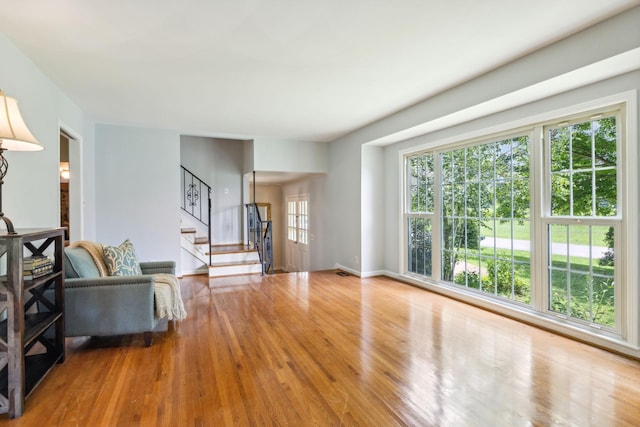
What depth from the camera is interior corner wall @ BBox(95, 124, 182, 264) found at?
518 centimetres

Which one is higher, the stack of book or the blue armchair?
the stack of book

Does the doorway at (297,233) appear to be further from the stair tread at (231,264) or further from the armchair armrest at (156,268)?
the armchair armrest at (156,268)

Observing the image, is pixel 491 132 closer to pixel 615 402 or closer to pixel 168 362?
pixel 615 402

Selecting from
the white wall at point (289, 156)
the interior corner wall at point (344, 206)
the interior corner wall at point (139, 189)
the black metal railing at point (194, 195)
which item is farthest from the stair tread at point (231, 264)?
the white wall at point (289, 156)

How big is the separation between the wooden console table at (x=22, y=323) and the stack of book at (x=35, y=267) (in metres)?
0.04

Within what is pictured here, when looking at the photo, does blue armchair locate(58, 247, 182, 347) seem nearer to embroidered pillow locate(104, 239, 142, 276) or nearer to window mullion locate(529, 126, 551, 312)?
embroidered pillow locate(104, 239, 142, 276)

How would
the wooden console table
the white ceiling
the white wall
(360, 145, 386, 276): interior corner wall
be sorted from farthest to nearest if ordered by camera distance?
the white wall
(360, 145, 386, 276): interior corner wall
the white ceiling
the wooden console table

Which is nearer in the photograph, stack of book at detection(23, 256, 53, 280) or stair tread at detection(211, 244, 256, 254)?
stack of book at detection(23, 256, 53, 280)

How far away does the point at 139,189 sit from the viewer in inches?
211

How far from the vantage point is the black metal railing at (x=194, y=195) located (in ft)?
22.1

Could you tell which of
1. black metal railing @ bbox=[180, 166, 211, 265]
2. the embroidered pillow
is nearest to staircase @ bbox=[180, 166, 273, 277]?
black metal railing @ bbox=[180, 166, 211, 265]

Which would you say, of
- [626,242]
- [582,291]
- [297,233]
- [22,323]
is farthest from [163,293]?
[297,233]

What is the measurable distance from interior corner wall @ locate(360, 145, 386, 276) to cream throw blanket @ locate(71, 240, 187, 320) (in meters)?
3.27

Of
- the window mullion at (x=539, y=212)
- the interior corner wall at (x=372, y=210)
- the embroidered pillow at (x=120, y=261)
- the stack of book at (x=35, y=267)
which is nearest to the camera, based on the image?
the stack of book at (x=35, y=267)
